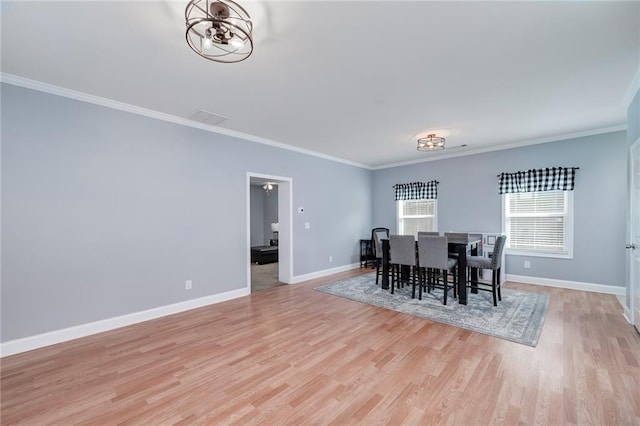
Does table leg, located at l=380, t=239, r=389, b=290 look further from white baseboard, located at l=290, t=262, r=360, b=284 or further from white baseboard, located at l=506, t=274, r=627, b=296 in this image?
white baseboard, located at l=506, t=274, r=627, b=296

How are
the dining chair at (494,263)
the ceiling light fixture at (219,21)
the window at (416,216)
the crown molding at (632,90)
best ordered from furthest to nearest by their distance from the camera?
1. the window at (416,216)
2. the dining chair at (494,263)
3. the crown molding at (632,90)
4. the ceiling light fixture at (219,21)

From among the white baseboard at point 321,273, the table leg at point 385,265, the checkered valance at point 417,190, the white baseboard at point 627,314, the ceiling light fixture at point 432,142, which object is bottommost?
the white baseboard at point 321,273

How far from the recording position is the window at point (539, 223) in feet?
15.3

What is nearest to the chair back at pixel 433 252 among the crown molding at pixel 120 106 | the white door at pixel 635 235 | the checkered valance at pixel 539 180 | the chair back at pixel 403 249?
the chair back at pixel 403 249

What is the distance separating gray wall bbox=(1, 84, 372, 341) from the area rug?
7.03ft

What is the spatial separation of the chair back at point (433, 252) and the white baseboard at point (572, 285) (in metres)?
2.40

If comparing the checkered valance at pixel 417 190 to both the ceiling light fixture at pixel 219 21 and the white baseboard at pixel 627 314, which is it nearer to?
the white baseboard at pixel 627 314

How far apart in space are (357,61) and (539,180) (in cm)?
437

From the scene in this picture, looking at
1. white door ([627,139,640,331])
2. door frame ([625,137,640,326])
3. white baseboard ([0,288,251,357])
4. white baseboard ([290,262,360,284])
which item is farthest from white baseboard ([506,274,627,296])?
white baseboard ([0,288,251,357])

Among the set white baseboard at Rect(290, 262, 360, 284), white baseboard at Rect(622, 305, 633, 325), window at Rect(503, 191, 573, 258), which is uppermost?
window at Rect(503, 191, 573, 258)

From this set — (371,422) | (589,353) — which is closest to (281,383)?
(371,422)

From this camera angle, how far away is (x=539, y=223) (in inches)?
194

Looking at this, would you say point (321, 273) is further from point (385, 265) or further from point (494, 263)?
point (494, 263)

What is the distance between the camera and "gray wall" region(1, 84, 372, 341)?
263 centimetres
